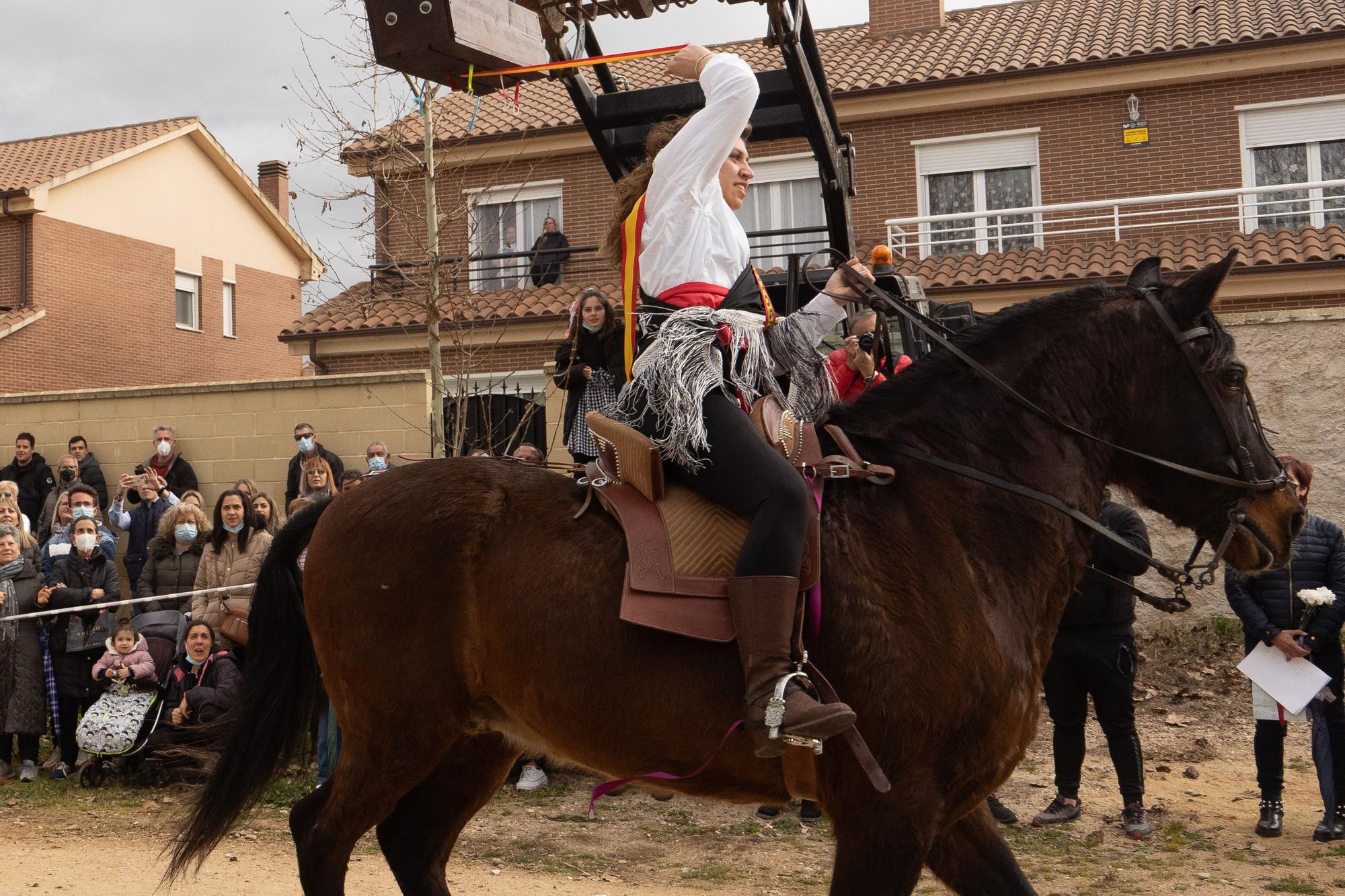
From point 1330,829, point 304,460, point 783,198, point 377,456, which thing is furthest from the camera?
point 783,198

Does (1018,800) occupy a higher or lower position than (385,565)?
lower

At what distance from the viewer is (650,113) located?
246 inches

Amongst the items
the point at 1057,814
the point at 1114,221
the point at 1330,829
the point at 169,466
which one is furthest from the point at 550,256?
the point at 1330,829

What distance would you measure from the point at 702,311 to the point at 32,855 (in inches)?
222

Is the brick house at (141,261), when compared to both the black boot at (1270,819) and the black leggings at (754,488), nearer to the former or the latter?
the black boot at (1270,819)

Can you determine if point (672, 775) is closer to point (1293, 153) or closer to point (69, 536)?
point (69, 536)

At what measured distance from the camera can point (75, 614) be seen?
934cm

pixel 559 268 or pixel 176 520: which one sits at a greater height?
pixel 559 268

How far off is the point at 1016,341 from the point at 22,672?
8.34m

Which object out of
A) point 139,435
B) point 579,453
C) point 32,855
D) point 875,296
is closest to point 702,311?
point 875,296

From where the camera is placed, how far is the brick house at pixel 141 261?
25.2 meters

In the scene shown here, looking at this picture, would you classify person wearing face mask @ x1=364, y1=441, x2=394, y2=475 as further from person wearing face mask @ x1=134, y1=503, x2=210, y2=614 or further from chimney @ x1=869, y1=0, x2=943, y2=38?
chimney @ x1=869, y1=0, x2=943, y2=38

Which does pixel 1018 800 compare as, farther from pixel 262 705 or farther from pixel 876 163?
pixel 876 163

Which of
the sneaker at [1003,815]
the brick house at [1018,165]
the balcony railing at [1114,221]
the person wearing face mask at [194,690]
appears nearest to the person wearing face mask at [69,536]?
the person wearing face mask at [194,690]
